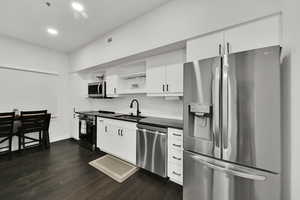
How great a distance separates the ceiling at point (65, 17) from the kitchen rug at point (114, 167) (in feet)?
9.33

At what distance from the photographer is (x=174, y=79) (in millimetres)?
2303

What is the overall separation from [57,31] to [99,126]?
239 cm

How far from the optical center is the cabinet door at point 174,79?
2234mm

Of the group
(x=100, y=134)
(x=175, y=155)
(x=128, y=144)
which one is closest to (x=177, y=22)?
(x=175, y=155)

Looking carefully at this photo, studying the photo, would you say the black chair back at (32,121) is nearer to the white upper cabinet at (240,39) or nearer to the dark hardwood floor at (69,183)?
the dark hardwood floor at (69,183)

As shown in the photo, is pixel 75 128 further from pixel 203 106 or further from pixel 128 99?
pixel 203 106

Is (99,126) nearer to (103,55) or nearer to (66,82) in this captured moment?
(103,55)

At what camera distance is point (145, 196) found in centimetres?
188

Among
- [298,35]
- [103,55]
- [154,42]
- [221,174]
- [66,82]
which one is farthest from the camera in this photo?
[66,82]

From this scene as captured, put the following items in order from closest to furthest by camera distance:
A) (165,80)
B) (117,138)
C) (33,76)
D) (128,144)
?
(165,80) → (128,144) → (117,138) → (33,76)

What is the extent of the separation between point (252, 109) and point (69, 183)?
267 centimetres

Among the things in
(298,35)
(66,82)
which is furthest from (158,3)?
(66,82)

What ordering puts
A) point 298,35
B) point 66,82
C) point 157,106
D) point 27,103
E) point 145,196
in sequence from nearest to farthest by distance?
point 298,35, point 145,196, point 157,106, point 27,103, point 66,82

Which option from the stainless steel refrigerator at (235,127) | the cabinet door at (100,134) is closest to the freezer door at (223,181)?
the stainless steel refrigerator at (235,127)
